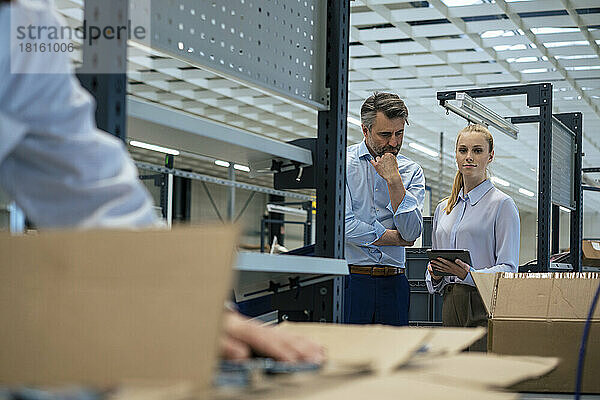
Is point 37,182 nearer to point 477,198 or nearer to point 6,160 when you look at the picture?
point 6,160

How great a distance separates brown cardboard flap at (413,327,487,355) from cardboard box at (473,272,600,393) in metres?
1.15

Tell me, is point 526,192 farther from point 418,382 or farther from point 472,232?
point 418,382

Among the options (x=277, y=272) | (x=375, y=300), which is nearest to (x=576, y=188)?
(x=375, y=300)

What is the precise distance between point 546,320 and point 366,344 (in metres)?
1.28

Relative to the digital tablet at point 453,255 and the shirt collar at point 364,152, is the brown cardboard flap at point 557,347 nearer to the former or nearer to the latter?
the digital tablet at point 453,255

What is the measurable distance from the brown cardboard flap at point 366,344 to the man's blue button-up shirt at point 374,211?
65.5 inches

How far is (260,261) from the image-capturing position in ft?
4.08

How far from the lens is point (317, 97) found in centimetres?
196

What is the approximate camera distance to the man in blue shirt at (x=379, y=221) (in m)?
2.54

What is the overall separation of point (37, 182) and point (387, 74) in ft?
29.6

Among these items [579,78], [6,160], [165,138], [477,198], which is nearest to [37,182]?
[6,160]

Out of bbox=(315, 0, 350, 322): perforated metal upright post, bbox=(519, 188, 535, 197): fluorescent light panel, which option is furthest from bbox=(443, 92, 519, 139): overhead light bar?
bbox=(519, 188, 535, 197): fluorescent light panel

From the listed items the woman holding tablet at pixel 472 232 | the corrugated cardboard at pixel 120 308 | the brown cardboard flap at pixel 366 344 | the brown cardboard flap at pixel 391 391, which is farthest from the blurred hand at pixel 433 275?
the corrugated cardboard at pixel 120 308

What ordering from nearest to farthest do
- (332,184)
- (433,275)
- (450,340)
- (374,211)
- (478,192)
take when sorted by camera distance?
(450,340) → (332,184) → (374,211) → (433,275) → (478,192)
